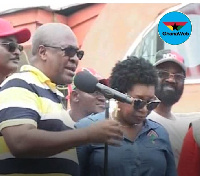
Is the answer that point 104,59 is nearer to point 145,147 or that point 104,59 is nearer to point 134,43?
point 134,43

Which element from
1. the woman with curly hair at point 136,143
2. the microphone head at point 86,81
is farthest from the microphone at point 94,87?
the woman with curly hair at point 136,143

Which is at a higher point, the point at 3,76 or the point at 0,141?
the point at 3,76

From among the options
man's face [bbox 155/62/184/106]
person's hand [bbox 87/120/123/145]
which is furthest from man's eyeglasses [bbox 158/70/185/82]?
person's hand [bbox 87/120/123/145]

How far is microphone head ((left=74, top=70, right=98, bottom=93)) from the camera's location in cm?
192

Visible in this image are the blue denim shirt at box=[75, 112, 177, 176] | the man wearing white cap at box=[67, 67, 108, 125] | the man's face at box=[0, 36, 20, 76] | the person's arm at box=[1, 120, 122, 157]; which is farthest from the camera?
the man wearing white cap at box=[67, 67, 108, 125]

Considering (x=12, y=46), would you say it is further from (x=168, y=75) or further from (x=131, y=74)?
(x=168, y=75)

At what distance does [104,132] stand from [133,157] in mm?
462

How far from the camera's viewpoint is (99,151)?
2182 mm

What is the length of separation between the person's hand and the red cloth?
2.50ft

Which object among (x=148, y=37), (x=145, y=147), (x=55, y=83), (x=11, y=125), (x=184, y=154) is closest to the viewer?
(x=11, y=125)

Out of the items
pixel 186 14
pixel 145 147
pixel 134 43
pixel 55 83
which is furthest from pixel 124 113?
pixel 186 14

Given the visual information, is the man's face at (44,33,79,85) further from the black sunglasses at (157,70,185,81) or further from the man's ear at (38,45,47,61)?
the black sunglasses at (157,70,185,81)

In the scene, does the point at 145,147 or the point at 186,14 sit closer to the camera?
the point at 145,147

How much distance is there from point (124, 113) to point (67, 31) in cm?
46
